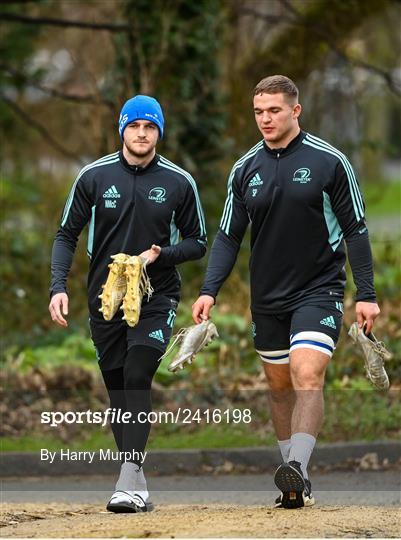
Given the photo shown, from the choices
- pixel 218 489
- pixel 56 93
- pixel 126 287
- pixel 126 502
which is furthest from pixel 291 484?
pixel 56 93

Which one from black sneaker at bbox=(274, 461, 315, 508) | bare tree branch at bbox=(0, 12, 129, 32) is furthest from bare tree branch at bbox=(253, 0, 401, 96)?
black sneaker at bbox=(274, 461, 315, 508)

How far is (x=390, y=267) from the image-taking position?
56.5 ft

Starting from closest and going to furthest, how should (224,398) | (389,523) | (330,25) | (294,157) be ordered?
(389,523) < (294,157) < (224,398) < (330,25)

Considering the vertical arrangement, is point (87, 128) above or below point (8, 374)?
above

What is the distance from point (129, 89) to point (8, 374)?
5270 millimetres

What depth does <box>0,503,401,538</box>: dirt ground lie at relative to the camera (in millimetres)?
6734

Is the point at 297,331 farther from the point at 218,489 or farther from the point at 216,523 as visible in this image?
the point at 218,489

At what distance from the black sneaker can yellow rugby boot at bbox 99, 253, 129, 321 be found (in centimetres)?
132

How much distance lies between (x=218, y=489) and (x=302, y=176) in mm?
3195

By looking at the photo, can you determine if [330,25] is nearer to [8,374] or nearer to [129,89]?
[129,89]

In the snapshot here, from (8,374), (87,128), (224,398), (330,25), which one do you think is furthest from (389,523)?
(330,25)

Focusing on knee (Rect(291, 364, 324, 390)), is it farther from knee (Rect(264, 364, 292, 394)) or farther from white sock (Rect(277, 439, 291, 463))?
white sock (Rect(277, 439, 291, 463))

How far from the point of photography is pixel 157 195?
8.20m

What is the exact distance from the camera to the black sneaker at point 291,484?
24.5 ft
